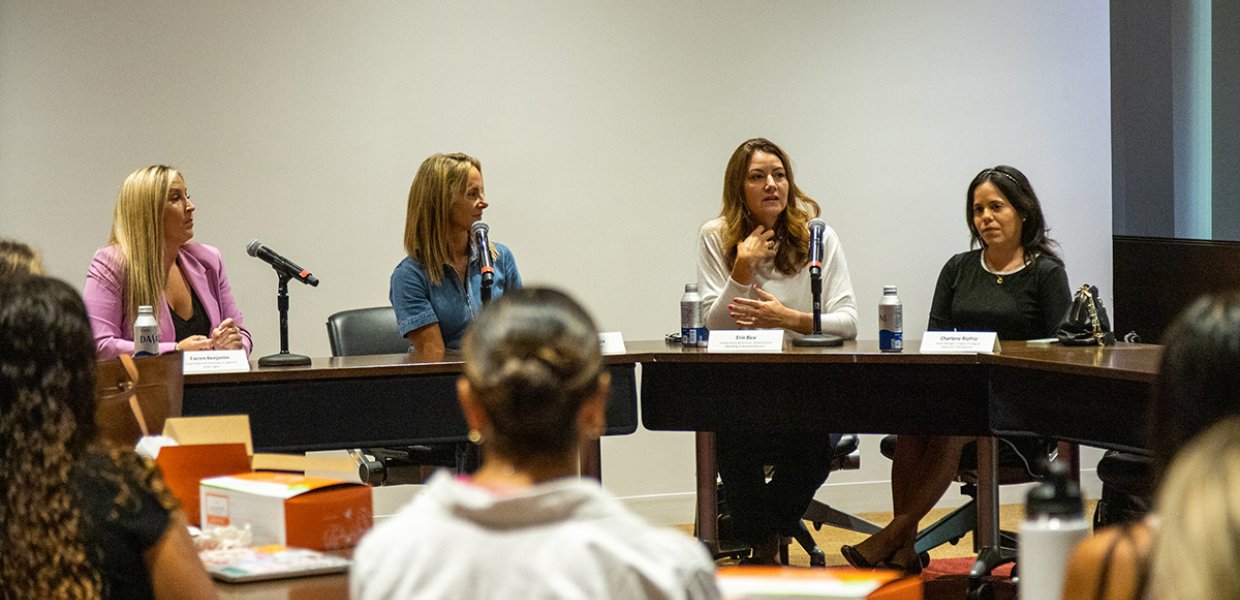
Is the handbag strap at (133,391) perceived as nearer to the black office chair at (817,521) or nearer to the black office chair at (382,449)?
the black office chair at (382,449)

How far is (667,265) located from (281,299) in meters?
1.96

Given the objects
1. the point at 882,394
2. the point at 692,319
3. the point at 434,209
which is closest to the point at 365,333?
the point at 434,209

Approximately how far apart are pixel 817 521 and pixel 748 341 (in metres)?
1.03

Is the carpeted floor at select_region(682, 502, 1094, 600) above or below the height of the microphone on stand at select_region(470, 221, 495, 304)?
below

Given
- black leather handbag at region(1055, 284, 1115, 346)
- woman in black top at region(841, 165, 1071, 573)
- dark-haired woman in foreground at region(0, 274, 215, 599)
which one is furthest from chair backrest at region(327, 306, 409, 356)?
dark-haired woman in foreground at region(0, 274, 215, 599)

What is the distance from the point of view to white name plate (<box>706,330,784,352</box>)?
3.84 meters

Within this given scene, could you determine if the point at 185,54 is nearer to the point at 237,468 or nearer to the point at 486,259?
the point at 486,259

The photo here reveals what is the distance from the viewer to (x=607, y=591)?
120 cm

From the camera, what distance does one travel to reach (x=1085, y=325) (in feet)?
12.3

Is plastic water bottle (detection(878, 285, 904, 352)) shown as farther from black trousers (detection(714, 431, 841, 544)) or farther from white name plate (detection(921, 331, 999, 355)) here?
black trousers (detection(714, 431, 841, 544))

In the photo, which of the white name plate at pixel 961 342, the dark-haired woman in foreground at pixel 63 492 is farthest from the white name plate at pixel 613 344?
the dark-haired woman in foreground at pixel 63 492

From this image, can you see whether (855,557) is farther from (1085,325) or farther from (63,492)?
(63,492)

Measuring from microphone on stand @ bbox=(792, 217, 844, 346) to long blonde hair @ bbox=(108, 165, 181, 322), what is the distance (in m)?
1.86

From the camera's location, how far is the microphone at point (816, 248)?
3.90 meters
